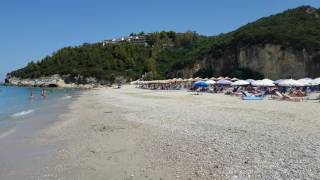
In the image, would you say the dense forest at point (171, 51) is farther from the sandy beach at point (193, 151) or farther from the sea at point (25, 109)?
the sandy beach at point (193, 151)

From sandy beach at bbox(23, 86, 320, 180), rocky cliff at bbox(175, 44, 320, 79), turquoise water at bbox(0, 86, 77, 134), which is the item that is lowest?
turquoise water at bbox(0, 86, 77, 134)

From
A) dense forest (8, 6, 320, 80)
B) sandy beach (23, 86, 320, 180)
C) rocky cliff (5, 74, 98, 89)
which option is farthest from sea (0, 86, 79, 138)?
rocky cliff (5, 74, 98, 89)

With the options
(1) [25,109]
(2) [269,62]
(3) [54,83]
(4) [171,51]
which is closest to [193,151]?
(1) [25,109]

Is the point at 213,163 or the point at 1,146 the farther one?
the point at 1,146

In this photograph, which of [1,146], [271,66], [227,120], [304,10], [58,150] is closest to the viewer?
[58,150]

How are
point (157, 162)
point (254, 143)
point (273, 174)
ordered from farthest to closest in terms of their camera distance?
point (254, 143), point (157, 162), point (273, 174)

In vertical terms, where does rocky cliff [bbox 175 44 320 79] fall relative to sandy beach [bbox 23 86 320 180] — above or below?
above

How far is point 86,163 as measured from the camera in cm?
1127

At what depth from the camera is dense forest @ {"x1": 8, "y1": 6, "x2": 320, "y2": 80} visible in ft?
273

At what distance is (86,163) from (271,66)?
237 ft

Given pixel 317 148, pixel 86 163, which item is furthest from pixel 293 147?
pixel 86 163

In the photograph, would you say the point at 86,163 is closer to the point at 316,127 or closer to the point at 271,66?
the point at 316,127

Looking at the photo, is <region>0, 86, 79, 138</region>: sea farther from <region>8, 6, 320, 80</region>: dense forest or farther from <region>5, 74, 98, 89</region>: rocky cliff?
<region>5, 74, 98, 89</region>: rocky cliff

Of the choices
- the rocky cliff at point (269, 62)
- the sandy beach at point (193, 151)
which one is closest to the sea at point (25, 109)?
the sandy beach at point (193, 151)
